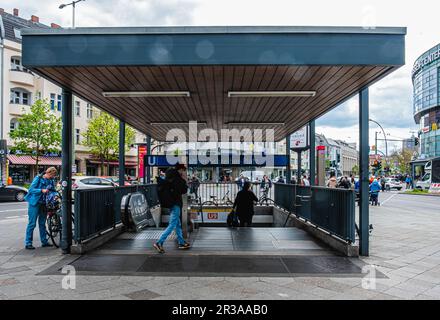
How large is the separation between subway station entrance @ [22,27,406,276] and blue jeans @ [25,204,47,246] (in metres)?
0.98

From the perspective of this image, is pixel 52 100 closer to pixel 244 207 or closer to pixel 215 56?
pixel 244 207

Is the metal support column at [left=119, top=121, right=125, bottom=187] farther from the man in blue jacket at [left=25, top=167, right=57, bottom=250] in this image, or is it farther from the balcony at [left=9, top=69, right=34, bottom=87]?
the balcony at [left=9, top=69, right=34, bottom=87]

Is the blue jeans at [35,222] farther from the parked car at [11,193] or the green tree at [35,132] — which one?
the green tree at [35,132]

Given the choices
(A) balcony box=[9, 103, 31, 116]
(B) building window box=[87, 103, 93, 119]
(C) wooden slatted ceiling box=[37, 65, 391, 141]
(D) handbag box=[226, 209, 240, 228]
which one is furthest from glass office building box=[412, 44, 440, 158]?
(C) wooden slatted ceiling box=[37, 65, 391, 141]

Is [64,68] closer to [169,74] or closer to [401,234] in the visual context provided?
[169,74]

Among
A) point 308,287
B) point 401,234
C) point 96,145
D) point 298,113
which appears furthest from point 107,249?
point 96,145

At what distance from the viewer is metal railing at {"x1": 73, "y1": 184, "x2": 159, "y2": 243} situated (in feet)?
24.5

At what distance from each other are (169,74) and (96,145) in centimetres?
3961

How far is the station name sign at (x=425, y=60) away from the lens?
69.6m

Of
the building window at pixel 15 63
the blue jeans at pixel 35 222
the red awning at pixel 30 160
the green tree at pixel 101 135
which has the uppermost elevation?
the building window at pixel 15 63

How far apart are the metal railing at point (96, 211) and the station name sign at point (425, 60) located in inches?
2929

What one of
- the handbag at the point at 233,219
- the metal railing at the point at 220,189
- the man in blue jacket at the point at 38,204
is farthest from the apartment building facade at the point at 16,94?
the man in blue jacket at the point at 38,204
